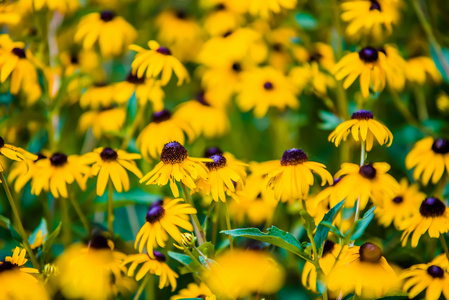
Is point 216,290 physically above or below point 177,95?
above

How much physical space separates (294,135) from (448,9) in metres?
0.67

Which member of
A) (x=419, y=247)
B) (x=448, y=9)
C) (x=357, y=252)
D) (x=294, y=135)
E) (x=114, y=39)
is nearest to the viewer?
(x=357, y=252)

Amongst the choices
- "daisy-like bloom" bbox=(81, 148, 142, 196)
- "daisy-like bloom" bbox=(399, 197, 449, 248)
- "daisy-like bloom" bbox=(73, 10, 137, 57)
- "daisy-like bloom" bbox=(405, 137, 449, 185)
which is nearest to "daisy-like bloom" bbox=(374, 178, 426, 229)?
"daisy-like bloom" bbox=(405, 137, 449, 185)

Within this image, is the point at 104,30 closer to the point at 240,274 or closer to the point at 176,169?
the point at 176,169

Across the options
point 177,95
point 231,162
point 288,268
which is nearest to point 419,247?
point 288,268

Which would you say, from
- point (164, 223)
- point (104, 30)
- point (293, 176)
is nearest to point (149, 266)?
point (164, 223)

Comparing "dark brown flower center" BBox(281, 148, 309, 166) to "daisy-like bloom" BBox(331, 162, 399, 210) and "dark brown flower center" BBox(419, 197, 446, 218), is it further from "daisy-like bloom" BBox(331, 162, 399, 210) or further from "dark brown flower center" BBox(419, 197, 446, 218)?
"dark brown flower center" BBox(419, 197, 446, 218)

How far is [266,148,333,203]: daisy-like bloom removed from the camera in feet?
3.19

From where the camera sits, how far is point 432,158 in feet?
4.14

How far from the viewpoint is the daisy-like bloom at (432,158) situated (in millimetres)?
1241

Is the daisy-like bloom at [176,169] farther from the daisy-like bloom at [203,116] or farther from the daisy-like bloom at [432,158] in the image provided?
the daisy-like bloom at [203,116]

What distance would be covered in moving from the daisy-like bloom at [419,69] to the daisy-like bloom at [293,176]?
75 centimetres

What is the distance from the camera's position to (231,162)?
3.70 feet

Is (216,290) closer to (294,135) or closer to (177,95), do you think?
(294,135)
